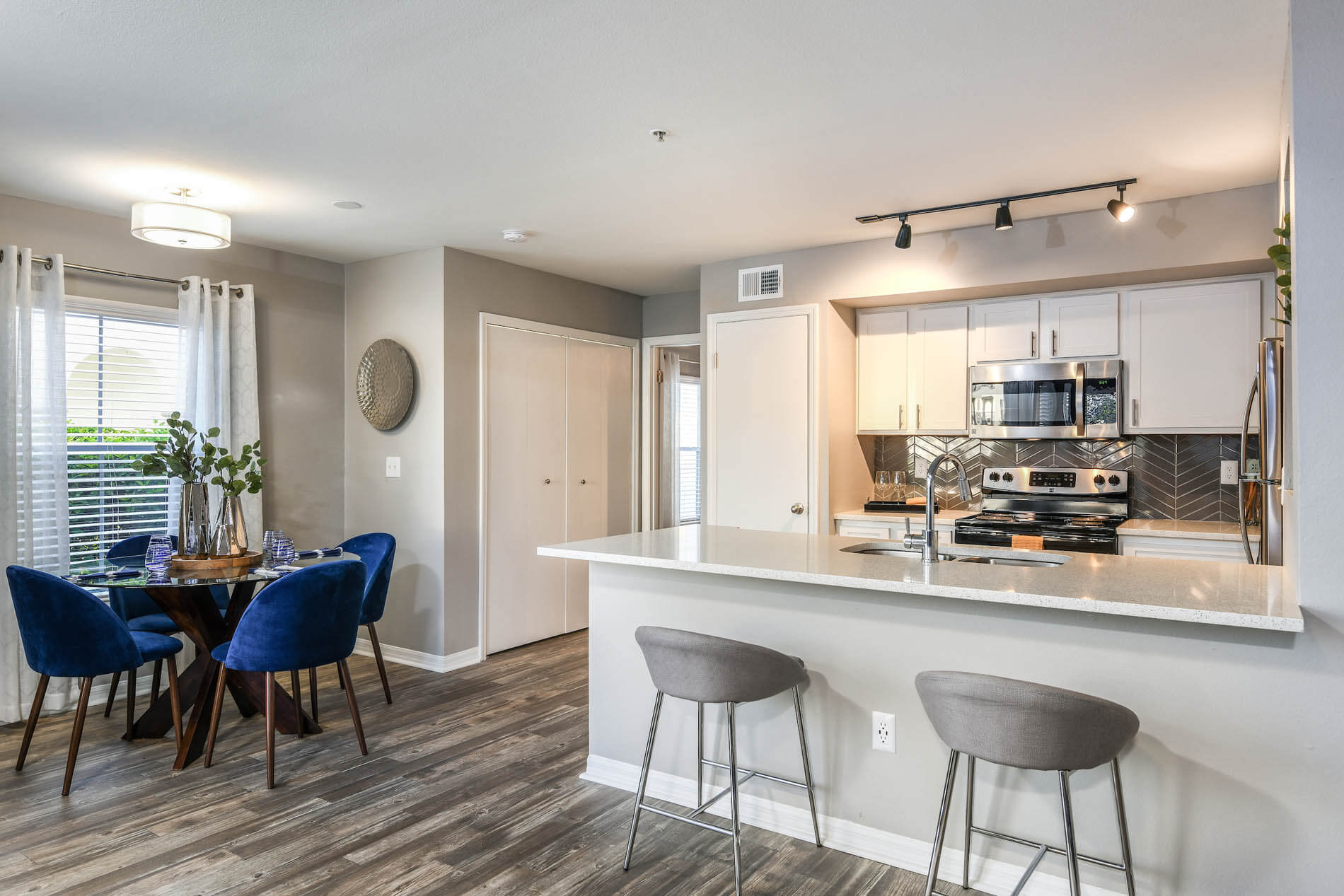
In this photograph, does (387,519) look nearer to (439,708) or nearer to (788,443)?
(439,708)

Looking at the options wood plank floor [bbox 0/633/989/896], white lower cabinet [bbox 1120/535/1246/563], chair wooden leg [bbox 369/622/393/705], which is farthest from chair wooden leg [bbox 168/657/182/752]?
white lower cabinet [bbox 1120/535/1246/563]

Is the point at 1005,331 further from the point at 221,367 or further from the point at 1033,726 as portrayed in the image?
the point at 221,367

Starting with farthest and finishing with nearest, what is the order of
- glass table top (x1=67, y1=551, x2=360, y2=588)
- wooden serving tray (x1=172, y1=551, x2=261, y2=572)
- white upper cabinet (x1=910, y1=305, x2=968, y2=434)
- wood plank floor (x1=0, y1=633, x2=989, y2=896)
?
1. white upper cabinet (x1=910, y1=305, x2=968, y2=434)
2. wooden serving tray (x1=172, y1=551, x2=261, y2=572)
3. glass table top (x1=67, y1=551, x2=360, y2=588)
4. wood plank floor (x1=0, y1=633, x2=989, y2=896)

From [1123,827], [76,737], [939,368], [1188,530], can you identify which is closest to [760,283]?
[939,368]

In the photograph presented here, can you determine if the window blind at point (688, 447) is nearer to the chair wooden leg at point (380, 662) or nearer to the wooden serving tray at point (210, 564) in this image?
the chair wooden leg at point (380, 662)

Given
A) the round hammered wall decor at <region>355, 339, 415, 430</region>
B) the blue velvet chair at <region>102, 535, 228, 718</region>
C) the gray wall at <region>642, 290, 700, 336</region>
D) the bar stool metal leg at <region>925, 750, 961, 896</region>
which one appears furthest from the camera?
the gray wall at <region>642, 290, 700, 336</region>

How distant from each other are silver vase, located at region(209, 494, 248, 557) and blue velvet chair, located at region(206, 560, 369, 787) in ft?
1.38

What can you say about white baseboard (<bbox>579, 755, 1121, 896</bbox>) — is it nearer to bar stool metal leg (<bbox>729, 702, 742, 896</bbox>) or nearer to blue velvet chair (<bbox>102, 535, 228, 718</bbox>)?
bar stool metal leg (<bbox>729, 702, 742, 896</bbox>)

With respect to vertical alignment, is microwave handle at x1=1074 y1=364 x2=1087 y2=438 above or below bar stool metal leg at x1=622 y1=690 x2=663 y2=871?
above

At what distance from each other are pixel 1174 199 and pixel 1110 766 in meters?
2.72

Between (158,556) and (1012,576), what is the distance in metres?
3.11

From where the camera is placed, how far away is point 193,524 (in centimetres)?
351

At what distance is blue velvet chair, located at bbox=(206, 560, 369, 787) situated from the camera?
3.11m

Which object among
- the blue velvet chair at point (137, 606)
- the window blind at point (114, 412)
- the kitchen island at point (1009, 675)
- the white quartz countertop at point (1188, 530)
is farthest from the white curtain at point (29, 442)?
the white quartz countertop at point (1188, 530)
